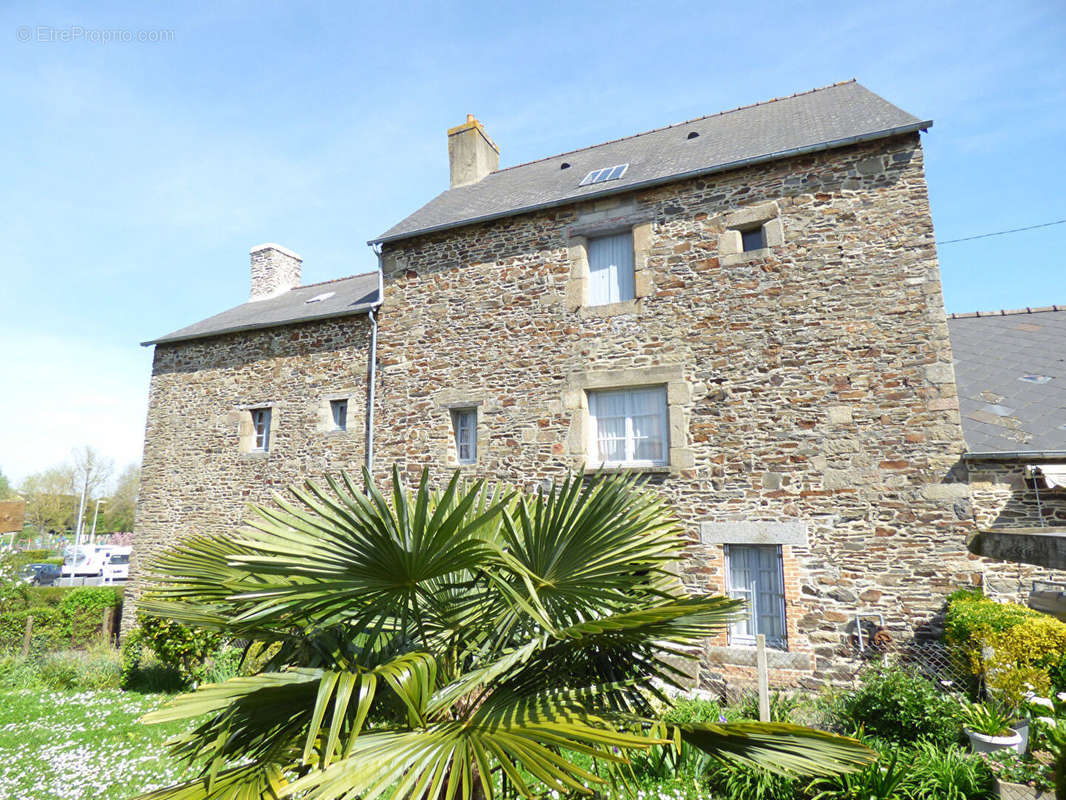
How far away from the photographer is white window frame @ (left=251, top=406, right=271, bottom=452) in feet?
39.2

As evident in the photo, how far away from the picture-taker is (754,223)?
27.7 ft

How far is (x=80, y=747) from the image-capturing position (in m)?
6.44

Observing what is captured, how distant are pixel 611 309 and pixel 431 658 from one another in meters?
6.91

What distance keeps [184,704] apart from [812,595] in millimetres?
7008

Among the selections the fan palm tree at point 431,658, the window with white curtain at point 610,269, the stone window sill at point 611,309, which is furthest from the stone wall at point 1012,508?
the fan palm tree at point 431,658

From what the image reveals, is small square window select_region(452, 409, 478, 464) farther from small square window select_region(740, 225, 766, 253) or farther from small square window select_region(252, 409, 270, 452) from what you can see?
small square window select_region(740, 225, 766, 253)

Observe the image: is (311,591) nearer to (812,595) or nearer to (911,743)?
(911,743)

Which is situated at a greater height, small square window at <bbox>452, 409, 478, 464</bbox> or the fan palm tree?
small square window at <bbox>452, 409, 478, 464</bbox>

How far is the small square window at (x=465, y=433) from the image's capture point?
32.2 feet

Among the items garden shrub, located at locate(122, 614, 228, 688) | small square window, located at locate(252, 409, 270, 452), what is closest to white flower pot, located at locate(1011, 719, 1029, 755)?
garden shrub, located at locate(122, 614, 228, 688)

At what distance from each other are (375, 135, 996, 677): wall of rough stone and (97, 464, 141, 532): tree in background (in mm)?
49278

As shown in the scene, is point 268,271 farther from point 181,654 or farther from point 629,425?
point 629,425

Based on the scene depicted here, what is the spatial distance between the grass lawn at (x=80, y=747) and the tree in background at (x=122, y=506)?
152ft

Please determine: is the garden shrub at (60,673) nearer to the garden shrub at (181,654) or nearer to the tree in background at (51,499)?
the garden shrub at (181,654)
